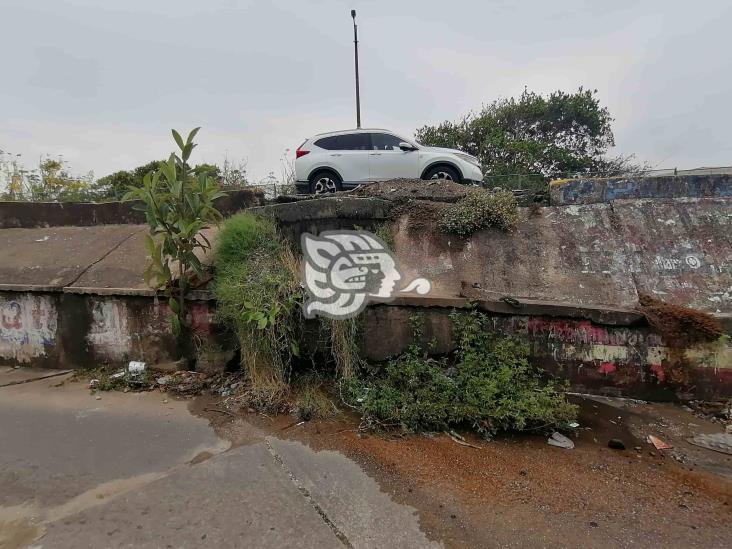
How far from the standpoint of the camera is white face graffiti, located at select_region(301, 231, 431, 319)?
14.0 ft

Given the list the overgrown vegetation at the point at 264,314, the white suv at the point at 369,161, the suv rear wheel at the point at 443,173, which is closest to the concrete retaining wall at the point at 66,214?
the white suv at the point at 369,161

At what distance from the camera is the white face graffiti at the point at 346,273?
14.0ft

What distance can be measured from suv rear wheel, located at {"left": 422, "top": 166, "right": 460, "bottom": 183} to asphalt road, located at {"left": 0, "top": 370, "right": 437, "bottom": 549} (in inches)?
210

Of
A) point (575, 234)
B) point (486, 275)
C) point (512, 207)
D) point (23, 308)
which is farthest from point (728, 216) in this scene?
point (23, 308)

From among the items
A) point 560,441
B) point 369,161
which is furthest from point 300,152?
point 560,441

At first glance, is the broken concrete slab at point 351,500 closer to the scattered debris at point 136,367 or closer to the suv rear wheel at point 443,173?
the scattered debris at point 136,367

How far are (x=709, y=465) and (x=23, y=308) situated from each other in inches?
283

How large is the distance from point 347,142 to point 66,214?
4.97 meters

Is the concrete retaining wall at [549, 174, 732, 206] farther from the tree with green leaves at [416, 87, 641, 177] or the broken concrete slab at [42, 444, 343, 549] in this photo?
the tree with green leaves at [416, 87, 641, 177]

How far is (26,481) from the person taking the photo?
2889mm

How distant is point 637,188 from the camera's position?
5.07 metres

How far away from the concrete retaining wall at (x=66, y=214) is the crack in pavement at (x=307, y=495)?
5067 mm

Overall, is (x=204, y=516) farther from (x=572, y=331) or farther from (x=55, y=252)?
(x=55, y=252)

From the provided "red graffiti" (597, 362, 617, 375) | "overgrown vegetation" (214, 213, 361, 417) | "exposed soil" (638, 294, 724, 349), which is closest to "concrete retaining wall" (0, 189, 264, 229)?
"overgrown vegetation" (214, 213, 361, 417)
